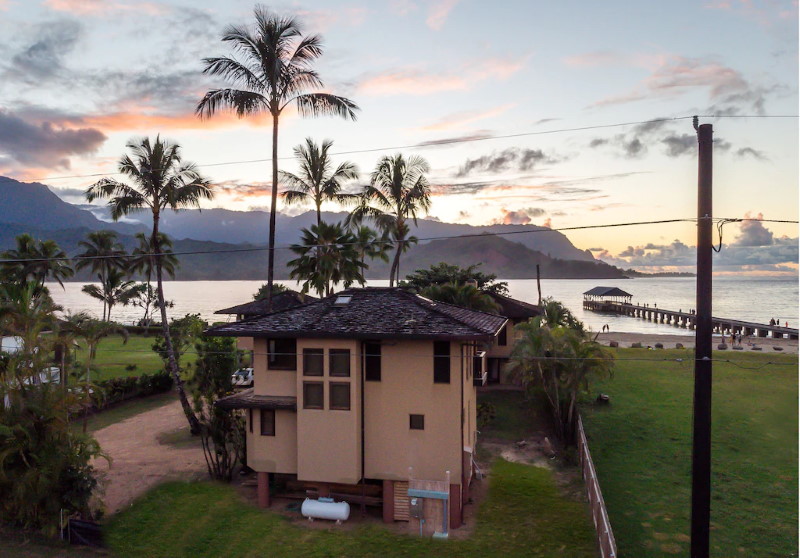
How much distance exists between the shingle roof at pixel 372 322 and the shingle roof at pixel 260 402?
8.63ft

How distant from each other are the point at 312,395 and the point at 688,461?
1846 centimetres

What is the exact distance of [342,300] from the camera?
2341cm

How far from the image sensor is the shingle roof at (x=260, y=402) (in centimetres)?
2038

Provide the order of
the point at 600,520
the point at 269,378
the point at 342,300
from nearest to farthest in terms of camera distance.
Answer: the point at 600,520 → the point at 269,378 → the point at 342,300

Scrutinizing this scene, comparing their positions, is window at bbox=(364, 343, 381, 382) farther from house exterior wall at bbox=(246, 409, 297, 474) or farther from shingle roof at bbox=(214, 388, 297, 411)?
house exterior wall at bbox=(246, 409, 297, 474)

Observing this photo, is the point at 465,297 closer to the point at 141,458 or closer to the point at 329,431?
the point at 329,431

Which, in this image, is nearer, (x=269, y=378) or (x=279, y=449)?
(x=279, y=449)

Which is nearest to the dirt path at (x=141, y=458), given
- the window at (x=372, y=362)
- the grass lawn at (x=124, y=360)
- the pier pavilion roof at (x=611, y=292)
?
the window at (x=372, y=362)

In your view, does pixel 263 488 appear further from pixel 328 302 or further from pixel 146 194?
pixel 146 194

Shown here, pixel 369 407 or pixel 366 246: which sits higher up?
pixel 366 246

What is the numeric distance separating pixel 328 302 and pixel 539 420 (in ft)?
Answer: 55.7

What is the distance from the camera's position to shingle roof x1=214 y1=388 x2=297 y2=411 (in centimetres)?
2038

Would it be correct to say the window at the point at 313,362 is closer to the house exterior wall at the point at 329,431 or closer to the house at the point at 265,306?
the house exterior wall at the point at 329,431

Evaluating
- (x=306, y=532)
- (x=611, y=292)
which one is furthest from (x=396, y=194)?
(x=611, y=292)
